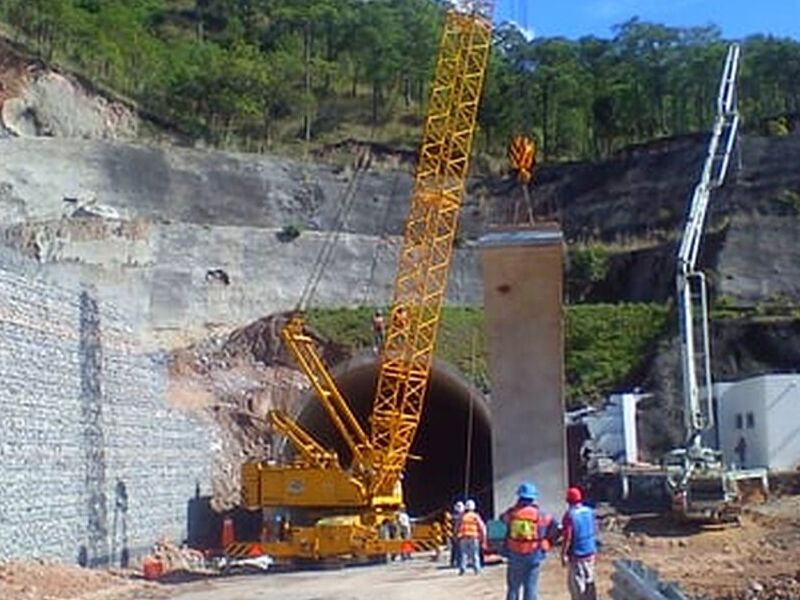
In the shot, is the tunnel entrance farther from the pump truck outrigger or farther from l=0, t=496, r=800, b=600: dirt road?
l=0, t=496, r=800, b=600: dirt road

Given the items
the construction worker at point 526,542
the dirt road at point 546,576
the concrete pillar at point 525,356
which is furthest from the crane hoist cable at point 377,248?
the construction worker at point 526,542

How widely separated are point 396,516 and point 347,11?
2766 inches

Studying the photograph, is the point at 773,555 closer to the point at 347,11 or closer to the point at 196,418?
the point at 196,418

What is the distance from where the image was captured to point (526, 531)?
11.9 metres

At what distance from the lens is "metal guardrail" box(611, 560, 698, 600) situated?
34.1ft

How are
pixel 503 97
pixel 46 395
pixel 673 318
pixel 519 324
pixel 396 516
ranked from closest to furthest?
pixel 46 395 < pixel 519 324 < pixel 396 516 < pixel 673 318 < pixel 503 97

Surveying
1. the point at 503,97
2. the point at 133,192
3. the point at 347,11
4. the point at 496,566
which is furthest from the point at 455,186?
the point at 347,11

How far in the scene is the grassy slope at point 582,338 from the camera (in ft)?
135

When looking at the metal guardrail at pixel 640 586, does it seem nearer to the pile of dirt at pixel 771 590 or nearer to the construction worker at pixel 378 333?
the pile of dirt at pixel 771 590

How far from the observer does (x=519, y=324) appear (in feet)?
89.2

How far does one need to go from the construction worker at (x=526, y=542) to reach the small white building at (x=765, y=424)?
23146 mm

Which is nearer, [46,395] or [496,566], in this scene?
[46,395]

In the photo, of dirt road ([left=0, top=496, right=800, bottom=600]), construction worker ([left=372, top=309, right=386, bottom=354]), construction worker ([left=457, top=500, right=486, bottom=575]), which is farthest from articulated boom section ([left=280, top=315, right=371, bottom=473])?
construction worker ([left=457, top=500, right=486, bottom=575])

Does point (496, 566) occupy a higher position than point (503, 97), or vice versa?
point (503, 97)
